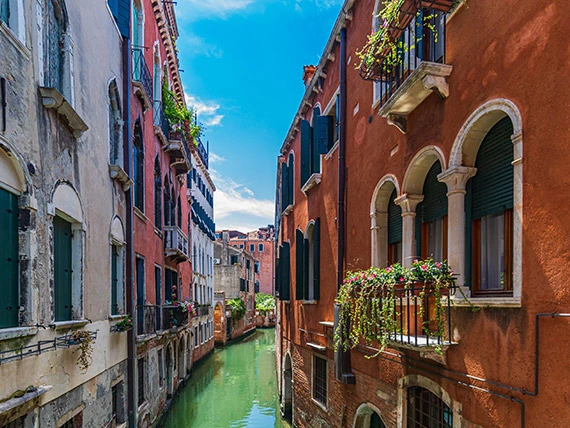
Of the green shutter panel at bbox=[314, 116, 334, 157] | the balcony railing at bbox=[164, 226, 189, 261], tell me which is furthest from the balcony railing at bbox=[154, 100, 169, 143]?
the green shutter panel at bbox=[314, 116, 334, 157]

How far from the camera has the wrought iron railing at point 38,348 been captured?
4.16 metres

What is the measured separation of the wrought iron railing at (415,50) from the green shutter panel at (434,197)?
1234mm

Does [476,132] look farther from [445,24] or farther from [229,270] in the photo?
[229,270]

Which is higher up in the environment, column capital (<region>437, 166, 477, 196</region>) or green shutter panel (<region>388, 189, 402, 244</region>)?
column capital (<region>437, 166, 477, 196</region>)

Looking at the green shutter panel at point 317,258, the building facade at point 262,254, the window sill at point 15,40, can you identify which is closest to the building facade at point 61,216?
the window sill at point 15,40

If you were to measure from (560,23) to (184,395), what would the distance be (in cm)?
1656

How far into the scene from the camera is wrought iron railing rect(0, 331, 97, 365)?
4.16m

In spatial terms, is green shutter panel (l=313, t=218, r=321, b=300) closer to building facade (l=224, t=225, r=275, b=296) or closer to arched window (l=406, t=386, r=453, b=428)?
arched window (l=406, t=386, r=453, b=428)

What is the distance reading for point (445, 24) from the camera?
5.05 m

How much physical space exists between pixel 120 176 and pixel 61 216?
2.62 metres

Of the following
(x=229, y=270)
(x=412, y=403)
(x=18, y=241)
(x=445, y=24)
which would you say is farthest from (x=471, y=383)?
(x=229, y=270)

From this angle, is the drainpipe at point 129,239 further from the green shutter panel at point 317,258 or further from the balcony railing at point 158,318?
the green shutter panel at point 317,258

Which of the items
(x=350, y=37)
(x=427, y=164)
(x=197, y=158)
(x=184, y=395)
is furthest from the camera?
(x=197, y=158)

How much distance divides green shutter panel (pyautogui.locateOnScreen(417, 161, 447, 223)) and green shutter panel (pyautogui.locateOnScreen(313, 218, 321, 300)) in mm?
4214
